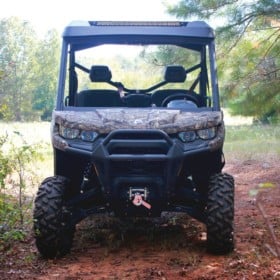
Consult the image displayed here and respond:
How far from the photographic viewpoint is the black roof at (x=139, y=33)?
5164mm

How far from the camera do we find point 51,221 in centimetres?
454

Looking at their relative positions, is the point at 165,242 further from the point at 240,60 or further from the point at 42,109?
the point at 42,109

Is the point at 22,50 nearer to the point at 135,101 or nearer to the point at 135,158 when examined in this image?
the point at 135,101

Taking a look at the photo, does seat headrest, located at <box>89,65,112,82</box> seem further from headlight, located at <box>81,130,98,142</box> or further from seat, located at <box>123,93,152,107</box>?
headlight, located at <box>81,130,98,142</box>

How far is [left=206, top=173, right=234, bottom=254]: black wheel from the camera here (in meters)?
4.55

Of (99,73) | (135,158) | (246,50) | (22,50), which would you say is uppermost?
(22,50)

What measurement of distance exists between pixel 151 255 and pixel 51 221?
945 mm

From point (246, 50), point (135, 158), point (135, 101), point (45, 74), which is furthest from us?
point (45, 74)

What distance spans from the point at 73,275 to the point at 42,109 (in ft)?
97.0

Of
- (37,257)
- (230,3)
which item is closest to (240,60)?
(230,3)

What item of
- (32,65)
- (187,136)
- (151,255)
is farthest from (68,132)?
(32,65)

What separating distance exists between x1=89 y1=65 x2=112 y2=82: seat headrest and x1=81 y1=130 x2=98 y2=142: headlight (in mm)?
1202

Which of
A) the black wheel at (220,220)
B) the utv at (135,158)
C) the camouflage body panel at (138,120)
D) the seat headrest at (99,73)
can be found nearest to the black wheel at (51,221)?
the utv at (135,158)

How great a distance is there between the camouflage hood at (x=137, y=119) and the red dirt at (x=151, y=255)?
42.9 inches
